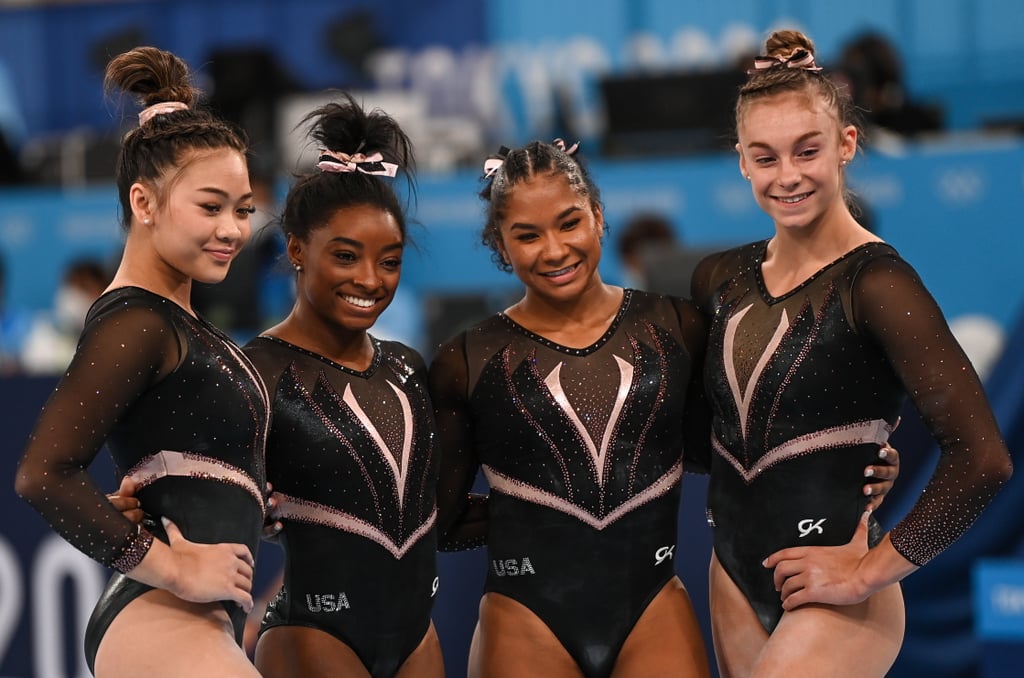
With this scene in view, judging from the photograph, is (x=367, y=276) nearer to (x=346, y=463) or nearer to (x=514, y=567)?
(x=346, y=463)

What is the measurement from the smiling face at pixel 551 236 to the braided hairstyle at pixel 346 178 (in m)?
0.25

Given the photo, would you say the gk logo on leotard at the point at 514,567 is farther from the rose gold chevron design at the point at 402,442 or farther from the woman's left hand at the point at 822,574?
the woman's left hand at the point at 822,574

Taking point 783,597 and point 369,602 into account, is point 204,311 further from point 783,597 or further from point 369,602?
point 783,597

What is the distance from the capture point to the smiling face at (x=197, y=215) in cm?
243

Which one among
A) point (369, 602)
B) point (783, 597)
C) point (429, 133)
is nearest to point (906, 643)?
point (783, 597)

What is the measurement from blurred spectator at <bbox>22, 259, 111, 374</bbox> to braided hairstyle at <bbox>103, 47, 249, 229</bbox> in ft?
14.1

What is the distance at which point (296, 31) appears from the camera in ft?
39.3

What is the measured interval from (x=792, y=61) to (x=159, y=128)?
1243 mm

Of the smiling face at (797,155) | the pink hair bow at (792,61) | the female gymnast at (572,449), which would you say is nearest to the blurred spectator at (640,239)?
the female gymnast at (572,449)

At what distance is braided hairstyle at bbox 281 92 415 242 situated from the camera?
279 centimetres

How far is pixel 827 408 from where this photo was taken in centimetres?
256

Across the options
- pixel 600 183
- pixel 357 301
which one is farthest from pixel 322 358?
pixel 600 183

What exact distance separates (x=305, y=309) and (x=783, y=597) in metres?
1.14

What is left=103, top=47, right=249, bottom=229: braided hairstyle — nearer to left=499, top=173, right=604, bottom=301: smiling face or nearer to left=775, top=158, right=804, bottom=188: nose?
left=499, top=173, right=604, bottom=301: smiling face
